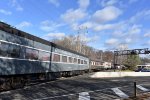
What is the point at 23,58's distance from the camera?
64.3ft

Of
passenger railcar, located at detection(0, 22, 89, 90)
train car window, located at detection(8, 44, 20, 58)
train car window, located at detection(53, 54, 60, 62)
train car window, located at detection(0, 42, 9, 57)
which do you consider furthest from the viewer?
train car window, located at detection(53, 54, 60, 62)

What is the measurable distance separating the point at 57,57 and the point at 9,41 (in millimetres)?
12031

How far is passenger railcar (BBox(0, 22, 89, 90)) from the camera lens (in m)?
17.2

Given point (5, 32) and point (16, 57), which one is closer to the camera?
point (5, 32)

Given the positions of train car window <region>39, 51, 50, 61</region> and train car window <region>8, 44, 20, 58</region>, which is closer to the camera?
train car window <region>8, 44, 20, 58</region>

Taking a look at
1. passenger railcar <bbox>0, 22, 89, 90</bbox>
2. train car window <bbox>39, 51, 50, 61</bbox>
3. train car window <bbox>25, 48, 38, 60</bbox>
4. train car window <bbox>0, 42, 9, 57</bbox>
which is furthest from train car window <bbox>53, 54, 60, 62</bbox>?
train car window <bbox>0, 42, 9, 57</bbox>

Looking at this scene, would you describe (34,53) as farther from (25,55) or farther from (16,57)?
(16,57)

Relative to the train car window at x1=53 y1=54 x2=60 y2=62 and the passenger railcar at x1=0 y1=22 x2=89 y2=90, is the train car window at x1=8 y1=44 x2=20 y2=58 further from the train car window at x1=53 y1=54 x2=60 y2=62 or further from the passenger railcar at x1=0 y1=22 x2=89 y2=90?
the train car window at x1=53 y1=54 x2=60 y2=62

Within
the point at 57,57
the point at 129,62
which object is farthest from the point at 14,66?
the point at 129,62

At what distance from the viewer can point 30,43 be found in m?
21.2

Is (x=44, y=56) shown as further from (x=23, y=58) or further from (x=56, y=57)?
(x=23, y=58)

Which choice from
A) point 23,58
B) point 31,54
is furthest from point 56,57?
point 23,58

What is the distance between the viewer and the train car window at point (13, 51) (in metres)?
17.7

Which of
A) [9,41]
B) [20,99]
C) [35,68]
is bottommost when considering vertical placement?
[20,99]
